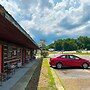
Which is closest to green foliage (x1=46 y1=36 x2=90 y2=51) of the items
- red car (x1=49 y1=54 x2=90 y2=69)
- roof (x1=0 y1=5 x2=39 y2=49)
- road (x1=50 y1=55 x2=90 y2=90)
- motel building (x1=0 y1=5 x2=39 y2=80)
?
red car (x1=49 y1=54 x2=90 y2=69)

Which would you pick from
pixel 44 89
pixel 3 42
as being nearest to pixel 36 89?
pixel 44 89

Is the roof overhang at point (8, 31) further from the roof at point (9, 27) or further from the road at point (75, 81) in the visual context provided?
the road at point (75, 81)

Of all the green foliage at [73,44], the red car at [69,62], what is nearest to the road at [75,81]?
the red car at [69,62]

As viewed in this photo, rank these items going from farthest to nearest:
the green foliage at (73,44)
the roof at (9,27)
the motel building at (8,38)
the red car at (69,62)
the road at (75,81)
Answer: the green foliage at (73,44)
the red car at (69,62)
the road at (75,81)
the motel building at (8,38)
the roof at (9,27)

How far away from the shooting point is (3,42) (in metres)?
13.2

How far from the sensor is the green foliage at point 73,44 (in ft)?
494

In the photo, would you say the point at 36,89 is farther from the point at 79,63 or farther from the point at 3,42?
the point at 79,63

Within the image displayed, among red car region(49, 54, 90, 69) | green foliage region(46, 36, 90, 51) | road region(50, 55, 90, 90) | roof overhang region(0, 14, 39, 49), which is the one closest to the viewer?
roof overhang region(0, 14, 39, 49)

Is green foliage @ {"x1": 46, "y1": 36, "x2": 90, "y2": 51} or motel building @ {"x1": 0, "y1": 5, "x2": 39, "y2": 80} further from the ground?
green foliage @ {"x1": 46, "y1": 36, "x2": 90, "y2": 51}

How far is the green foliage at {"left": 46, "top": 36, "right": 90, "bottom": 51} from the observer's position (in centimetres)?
15050

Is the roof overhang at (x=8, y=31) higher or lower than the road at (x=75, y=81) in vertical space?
higher

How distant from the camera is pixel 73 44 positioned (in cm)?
15100

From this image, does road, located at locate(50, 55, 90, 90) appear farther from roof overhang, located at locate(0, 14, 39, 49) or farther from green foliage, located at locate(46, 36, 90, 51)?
green foliage, located at locate(46, 36, 90, 51)

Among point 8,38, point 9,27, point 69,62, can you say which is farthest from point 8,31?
point 69,62
